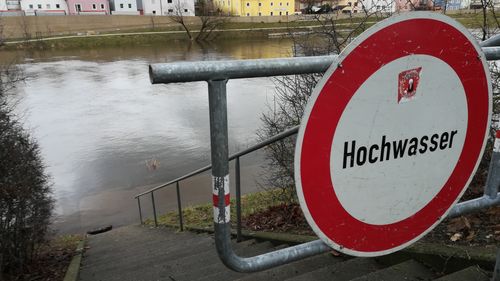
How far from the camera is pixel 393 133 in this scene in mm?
1156

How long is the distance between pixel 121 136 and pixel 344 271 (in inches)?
651

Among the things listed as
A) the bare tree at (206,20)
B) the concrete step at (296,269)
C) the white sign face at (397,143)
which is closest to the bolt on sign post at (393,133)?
the white sign face at (397,143)

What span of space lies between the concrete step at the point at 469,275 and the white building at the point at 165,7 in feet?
244

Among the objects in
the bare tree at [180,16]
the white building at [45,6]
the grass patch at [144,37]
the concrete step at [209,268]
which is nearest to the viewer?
the concrete step at [209,268]

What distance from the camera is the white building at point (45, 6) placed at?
236ft

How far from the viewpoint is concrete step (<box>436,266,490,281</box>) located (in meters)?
2.02

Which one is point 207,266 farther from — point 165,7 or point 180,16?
point 165,7

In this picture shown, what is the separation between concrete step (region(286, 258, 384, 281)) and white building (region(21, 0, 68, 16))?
80879 mm

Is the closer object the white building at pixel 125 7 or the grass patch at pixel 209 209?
the grass patch at pixel 209 209

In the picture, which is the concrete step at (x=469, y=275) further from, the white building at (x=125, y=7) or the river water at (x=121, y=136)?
the white building at (x=125, y=7)

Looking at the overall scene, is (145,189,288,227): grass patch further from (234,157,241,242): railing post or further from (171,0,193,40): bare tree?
(171,0,193,40): bare tree

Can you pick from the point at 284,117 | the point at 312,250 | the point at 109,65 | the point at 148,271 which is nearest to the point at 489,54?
the point at 312,250

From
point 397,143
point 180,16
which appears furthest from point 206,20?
point 397,143

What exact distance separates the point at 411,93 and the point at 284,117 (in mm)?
8426
